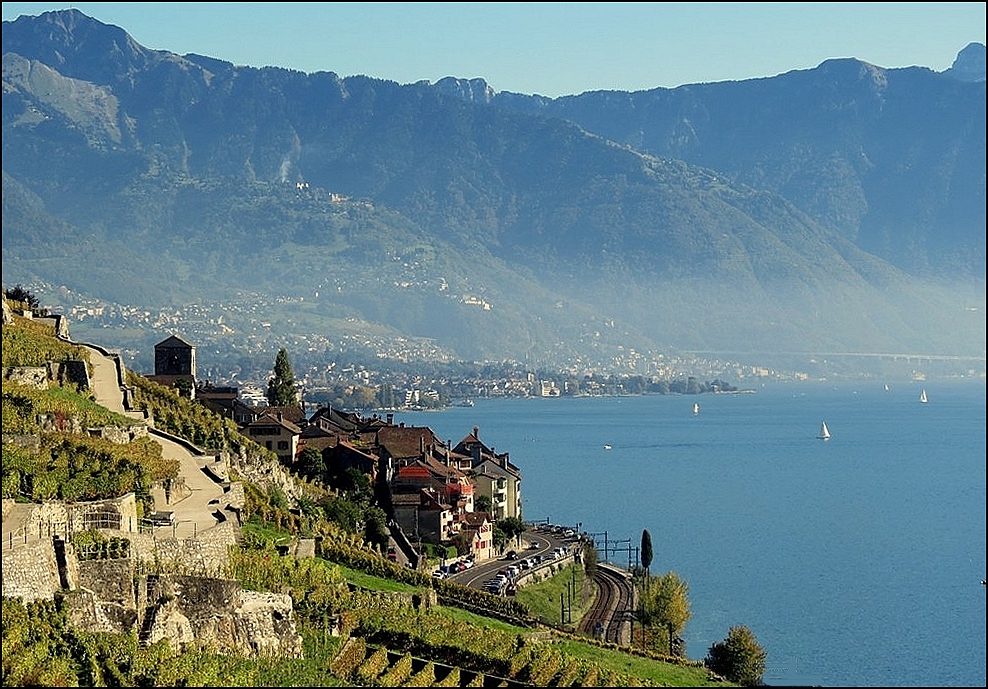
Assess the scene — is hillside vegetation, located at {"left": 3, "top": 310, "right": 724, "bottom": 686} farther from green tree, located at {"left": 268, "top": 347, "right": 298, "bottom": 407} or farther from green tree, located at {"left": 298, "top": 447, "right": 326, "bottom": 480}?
green tree, located at {"left": 268, "top": 347, "right": 298, "bottom": 407}

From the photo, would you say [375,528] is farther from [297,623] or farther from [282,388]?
[282,388]

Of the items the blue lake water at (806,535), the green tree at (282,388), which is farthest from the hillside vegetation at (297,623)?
the green tree at (282,388)

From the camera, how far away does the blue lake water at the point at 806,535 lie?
6412cm

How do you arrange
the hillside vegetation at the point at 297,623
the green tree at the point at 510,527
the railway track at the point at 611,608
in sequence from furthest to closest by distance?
1. the green tree at the point at 510,527
2. the railway track at the point at 611,608
3. the hillside vegetation at the point at 297,623

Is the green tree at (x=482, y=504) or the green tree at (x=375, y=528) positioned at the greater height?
the green tree at (x=375, y=528)

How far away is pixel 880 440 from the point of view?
631 feet

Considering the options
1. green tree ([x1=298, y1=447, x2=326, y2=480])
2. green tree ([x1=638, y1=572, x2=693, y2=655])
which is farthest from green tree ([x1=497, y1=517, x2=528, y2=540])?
green tree ([x1=298, y1=447, x2=326, y2=480])

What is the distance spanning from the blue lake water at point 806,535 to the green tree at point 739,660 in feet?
23.5

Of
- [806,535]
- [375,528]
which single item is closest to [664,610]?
[375,528]

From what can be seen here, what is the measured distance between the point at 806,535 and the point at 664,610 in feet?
154

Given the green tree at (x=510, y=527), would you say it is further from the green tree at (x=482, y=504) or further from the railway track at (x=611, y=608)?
the railway track at (x=611, y=608)

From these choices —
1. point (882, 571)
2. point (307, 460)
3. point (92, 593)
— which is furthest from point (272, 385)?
point (92, 593)

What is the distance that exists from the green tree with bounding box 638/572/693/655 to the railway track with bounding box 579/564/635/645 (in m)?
0.71

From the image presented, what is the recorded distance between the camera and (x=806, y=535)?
9969cm
